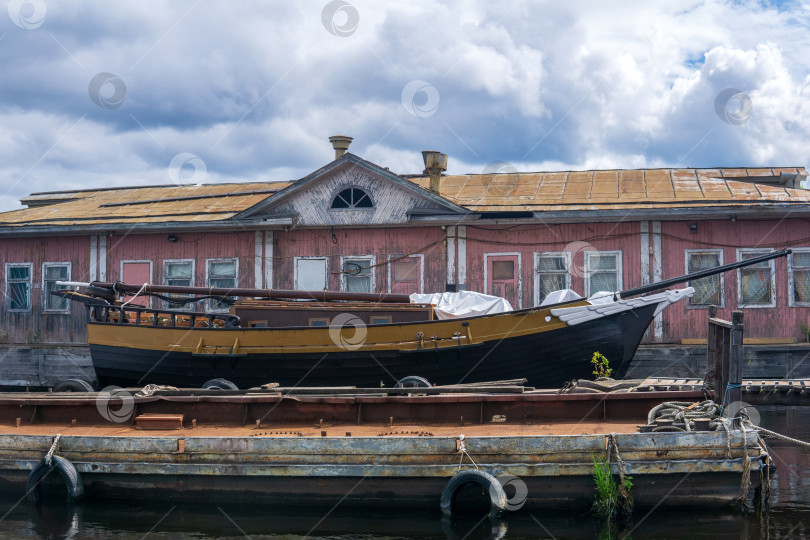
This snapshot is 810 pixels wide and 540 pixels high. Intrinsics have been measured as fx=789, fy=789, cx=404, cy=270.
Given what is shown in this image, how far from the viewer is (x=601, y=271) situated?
18.3 metres

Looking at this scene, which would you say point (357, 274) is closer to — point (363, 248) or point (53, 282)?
point (363, 248)

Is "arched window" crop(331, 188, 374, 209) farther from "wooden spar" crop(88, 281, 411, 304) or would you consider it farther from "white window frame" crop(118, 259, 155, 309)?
"white window frame" crop(118, 259, 155, 309)

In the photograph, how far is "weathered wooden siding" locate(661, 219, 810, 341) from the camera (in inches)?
685

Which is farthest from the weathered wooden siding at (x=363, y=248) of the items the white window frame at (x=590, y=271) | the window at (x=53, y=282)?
the window at (x=53, y=282)

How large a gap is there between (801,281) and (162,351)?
13782mm

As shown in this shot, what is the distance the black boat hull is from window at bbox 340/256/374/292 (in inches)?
180

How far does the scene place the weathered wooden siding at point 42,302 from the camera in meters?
21.3

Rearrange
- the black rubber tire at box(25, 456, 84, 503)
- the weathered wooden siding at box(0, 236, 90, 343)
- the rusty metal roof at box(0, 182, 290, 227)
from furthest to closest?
the weathered wooden siding at box(0, 236, 90, 343) < the rusty metal roof at box(0, 182, 290, 227) < the black rubber tire at box(25, 456, 84, 503)

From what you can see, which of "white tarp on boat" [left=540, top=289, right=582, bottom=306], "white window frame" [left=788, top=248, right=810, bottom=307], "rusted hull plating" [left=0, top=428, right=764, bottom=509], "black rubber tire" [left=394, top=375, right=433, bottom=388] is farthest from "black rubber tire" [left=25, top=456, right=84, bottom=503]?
"white window frame" [left=788, top=248, right=810, bottom=307]

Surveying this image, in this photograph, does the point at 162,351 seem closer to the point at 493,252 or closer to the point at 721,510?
the point at 493,252

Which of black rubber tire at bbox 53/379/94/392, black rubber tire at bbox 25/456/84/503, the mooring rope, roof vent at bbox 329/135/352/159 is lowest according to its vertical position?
black rubber tire at bbox 25/456/84/503

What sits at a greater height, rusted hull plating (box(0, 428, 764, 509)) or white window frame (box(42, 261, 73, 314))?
white window frame (box(42, 261, 73, 314))

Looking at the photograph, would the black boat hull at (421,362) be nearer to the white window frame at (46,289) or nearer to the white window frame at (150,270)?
the white window frame at (150,270)

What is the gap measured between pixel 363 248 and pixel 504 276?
3558 mm
